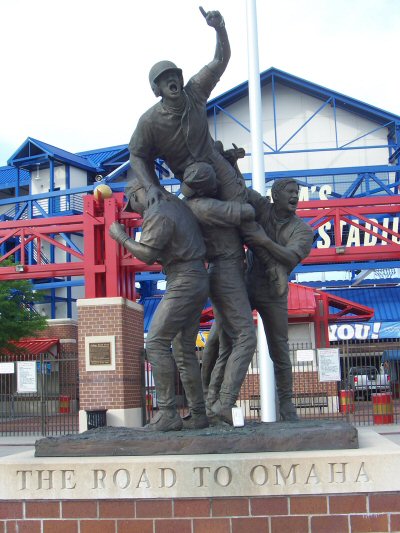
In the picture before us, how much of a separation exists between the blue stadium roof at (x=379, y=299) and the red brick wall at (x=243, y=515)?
77.4 feet

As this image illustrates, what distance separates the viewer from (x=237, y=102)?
116 ft

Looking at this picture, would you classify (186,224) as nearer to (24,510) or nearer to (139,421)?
(24,510)

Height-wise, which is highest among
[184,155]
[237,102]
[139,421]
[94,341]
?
[237,102]

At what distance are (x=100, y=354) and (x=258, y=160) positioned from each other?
17.9 feet

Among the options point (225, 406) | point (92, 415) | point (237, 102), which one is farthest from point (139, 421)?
point (237, 102)

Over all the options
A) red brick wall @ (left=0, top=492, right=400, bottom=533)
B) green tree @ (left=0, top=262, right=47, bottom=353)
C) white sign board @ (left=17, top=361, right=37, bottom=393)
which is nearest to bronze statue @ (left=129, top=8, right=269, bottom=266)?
red brick wall @ (left=0, top=492, right=400, bottom=533)

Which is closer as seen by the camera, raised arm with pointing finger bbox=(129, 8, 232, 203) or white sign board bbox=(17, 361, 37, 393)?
raised arm with pointing finger bbox=(129, 8, 232, 203)

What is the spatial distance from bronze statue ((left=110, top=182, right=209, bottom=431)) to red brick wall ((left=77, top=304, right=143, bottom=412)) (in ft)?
33.1

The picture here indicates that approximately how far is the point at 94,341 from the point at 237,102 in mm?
22368

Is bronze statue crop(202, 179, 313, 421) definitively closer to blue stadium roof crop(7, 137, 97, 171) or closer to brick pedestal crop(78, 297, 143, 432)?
brick pedestal crop(78, 297, 143, 432)

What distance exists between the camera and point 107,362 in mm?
15359

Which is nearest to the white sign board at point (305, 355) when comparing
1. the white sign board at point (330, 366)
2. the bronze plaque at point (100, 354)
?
the white sign board at point (330, 366)

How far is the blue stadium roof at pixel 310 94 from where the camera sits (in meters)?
33.6

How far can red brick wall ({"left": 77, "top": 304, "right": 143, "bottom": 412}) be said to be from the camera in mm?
15207
